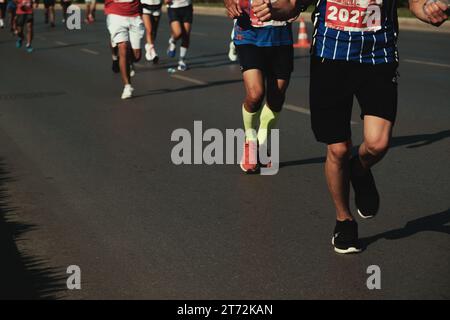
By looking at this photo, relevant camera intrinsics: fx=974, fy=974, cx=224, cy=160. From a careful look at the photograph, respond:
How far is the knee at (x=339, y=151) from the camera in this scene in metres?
5.61

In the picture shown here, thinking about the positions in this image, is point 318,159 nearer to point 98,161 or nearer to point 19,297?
point 98,161

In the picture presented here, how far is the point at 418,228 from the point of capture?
6191 millimetres

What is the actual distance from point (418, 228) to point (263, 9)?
1.90 meters

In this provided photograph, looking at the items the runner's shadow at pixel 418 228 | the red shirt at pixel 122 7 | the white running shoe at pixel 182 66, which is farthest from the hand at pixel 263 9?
the white running shoe at pixel 182 66

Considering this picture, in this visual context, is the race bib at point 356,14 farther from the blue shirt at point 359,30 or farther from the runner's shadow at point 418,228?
the runner's shadow at point 418,228

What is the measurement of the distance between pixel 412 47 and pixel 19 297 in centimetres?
1626

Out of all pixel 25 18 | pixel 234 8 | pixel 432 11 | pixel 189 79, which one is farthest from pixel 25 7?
pixel 432 11

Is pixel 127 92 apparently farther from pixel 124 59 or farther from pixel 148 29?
pixel 148 29

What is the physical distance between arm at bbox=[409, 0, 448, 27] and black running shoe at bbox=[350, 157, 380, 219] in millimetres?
1097

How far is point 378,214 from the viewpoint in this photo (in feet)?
21.5

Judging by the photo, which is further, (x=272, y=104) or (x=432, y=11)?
(x=272, y=104)

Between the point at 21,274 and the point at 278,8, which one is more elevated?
the point at 278,8
